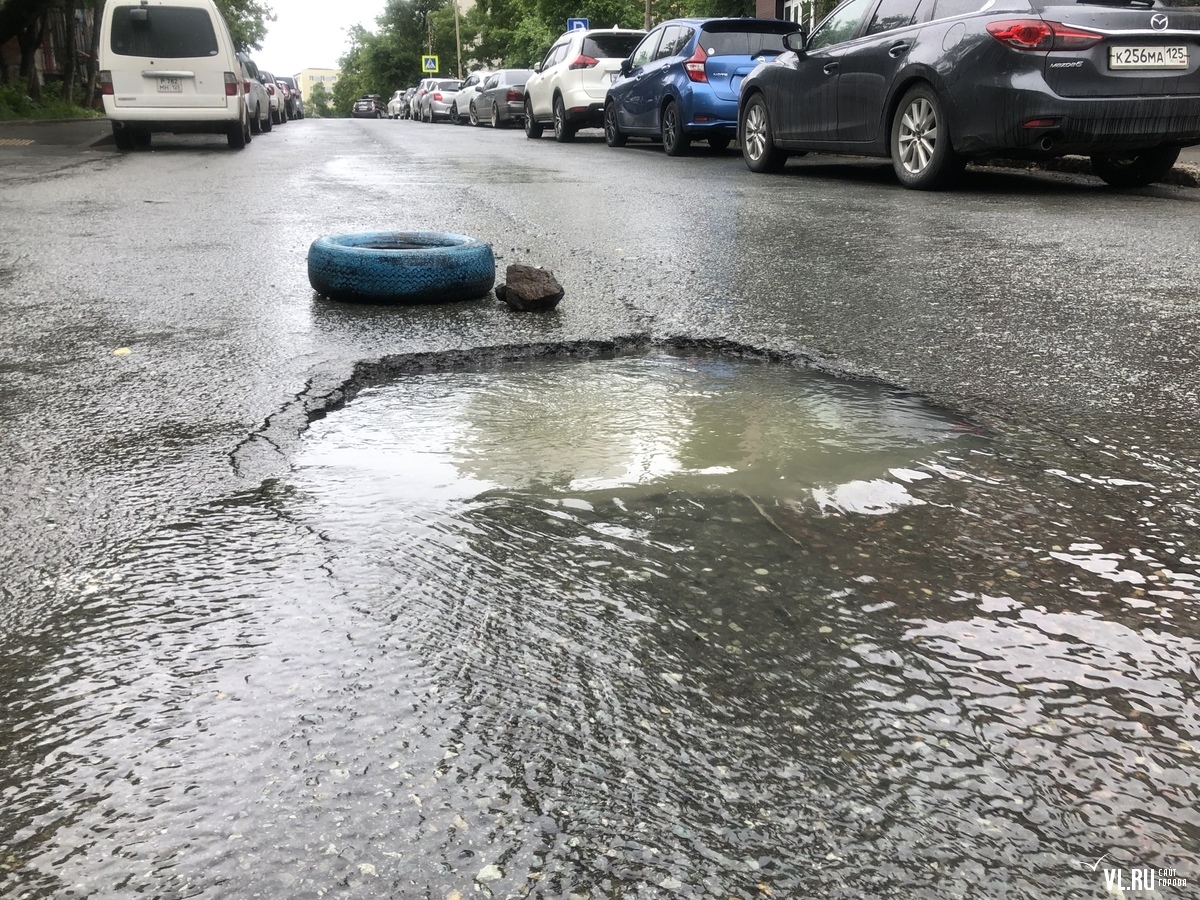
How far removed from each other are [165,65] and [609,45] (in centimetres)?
735

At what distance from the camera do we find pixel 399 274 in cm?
479

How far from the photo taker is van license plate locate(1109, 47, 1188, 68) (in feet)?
26.1

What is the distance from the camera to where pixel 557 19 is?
42812 mm

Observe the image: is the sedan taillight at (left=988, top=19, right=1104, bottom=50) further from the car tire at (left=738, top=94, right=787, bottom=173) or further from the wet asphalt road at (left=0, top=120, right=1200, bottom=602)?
the car tire at (left=738, top=94, right=787, bottom=173)

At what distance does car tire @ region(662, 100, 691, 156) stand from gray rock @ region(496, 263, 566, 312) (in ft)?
32.3

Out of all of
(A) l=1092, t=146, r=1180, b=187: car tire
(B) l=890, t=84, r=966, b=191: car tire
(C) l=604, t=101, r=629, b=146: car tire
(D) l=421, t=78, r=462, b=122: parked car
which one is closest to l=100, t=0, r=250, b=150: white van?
(C) l=604, t=101, r=629, b=146: car tire

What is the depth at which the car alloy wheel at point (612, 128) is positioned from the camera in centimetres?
1662

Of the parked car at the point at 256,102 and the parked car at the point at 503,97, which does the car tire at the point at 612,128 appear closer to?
the parked car at the point at 256,102

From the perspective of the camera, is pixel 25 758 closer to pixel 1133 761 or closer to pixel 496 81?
pixel 1133 761

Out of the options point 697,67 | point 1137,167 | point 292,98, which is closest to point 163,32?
point 697,67

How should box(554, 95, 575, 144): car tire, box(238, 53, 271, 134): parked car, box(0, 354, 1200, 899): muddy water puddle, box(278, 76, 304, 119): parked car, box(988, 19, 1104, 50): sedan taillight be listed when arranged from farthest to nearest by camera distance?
box(278, 76, 304, 119): parked car
box(238, 53, 271, 134): parked car
box(554, 95, 575, 144): car tire
box(988, 19, 1104, 50): sedan taillight
box(0, 354, 1200, 899): muddy water puddle

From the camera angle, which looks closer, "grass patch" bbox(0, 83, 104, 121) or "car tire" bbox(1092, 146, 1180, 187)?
"car tire" bbox(1092, 146, 1180, 187)

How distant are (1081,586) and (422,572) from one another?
1296 millimetres

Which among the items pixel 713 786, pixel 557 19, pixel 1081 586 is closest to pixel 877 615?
pixel 1081 586
